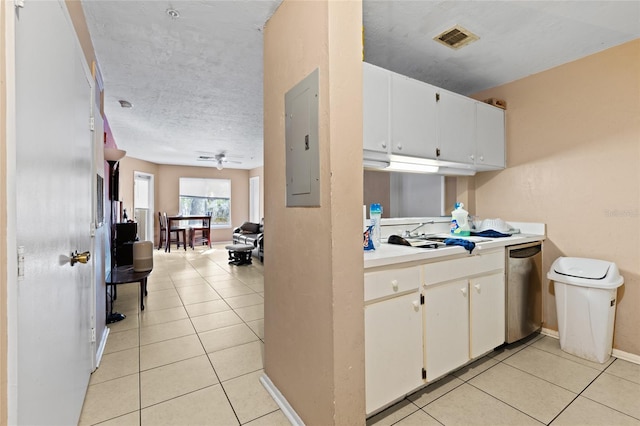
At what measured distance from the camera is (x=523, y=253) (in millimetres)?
2453

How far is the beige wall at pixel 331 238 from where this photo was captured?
132 cm

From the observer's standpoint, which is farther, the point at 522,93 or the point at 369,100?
the point at 522,93

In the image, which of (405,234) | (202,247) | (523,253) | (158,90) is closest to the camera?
(523,253)

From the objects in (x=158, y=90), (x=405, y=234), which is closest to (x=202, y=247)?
(x=158, y=90)

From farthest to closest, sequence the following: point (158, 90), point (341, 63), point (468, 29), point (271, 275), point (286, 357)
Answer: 1. point (158, 90)
2. point (468, 29)
3. point (271, 275)
4. point (286, 357)
5. point (341, 63)

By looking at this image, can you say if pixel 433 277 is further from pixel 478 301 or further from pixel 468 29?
pixel 468 29

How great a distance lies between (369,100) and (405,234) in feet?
4.14

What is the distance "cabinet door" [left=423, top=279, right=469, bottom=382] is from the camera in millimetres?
1777

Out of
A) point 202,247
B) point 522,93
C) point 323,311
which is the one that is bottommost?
point 202,247

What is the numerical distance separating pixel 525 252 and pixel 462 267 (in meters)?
0.92

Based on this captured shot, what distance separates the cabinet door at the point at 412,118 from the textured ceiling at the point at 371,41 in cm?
33

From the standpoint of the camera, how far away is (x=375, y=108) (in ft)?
6.59

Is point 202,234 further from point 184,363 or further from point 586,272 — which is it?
point 586,272

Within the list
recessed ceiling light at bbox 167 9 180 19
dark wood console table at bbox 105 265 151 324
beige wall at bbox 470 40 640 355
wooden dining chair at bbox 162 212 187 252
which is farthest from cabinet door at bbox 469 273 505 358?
wooden dining chair at bbox 162 212 187 252
